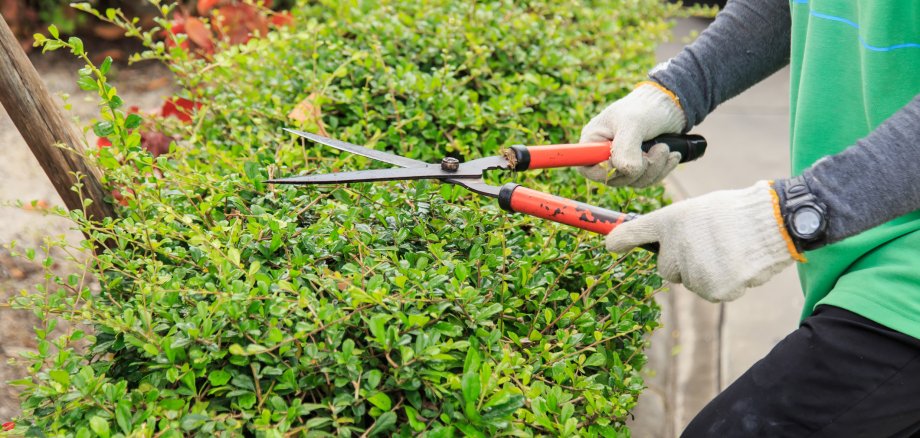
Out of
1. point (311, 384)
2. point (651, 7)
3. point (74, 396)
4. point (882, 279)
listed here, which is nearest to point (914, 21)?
point (882, 279)

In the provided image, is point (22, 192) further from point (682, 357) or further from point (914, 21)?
point (914, 21)

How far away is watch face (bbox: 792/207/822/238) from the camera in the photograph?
1.42m

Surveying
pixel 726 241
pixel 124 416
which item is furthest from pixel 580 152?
pixel 124 416

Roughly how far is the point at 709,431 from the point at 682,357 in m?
1.79

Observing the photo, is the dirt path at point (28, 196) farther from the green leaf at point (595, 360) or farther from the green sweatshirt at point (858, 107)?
the green sweatshirt at point (858, 107)

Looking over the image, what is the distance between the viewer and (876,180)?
1391 millimetres

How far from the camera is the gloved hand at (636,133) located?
1.99 metres

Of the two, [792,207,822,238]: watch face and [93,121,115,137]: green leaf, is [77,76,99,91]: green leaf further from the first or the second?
[792,207,822,238]: watch face

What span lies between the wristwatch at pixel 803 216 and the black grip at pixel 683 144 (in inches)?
24.1

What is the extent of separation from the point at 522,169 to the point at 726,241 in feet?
1.88

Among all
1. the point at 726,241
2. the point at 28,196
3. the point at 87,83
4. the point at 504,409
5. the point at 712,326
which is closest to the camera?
the point at 504,409

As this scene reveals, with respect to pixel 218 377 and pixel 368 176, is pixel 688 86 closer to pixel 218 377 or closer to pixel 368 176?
pixel 368 176

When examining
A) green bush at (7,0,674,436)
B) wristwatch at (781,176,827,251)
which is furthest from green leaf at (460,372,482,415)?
wristwatch at (781,176,827,251)

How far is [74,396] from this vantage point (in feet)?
4.49
